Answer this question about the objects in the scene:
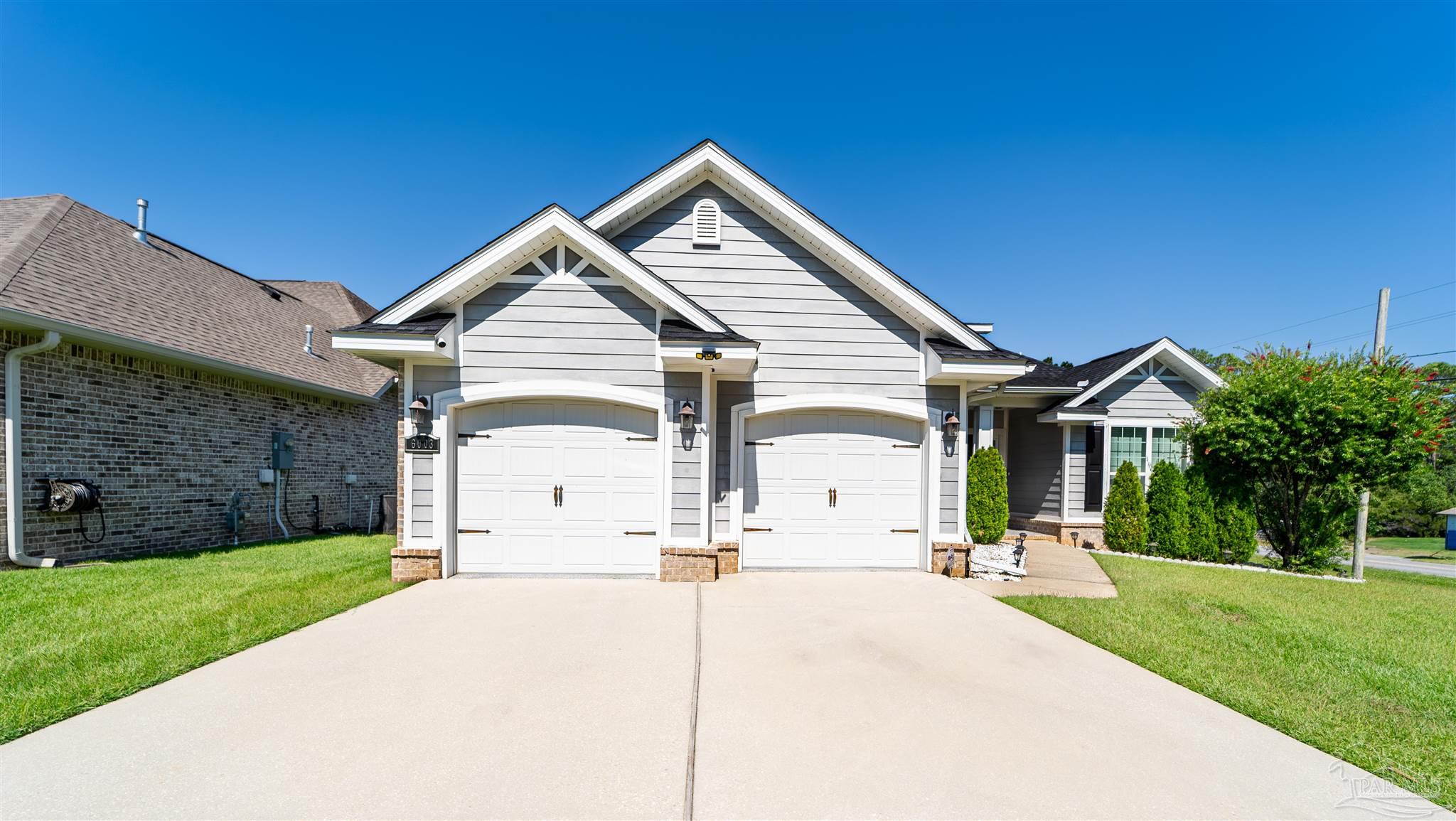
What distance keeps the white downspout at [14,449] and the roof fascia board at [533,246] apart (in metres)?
4.77

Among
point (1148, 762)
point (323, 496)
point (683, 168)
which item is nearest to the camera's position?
point (1148, 762)

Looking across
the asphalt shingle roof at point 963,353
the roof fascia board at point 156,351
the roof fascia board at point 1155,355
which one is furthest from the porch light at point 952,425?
the roof fascia board at point 156,351

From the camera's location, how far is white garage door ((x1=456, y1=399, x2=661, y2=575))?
7.09 metres

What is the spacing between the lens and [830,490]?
7.79m

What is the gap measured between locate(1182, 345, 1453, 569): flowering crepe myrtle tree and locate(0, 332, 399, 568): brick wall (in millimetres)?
17455

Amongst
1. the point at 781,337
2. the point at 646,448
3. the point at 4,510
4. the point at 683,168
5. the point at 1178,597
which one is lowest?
the point at 1178,597

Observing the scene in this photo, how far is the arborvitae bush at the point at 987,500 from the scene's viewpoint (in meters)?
9.15

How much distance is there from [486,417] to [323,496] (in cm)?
813

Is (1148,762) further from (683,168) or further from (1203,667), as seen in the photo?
(683,168)

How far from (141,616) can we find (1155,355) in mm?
16179

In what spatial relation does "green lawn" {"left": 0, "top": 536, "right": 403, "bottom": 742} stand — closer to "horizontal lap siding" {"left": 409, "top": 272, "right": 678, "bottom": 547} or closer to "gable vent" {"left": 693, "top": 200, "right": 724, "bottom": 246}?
"horizontal lap siding" {"left": 409, "top": 272, "right": 678, "bottom": 547}

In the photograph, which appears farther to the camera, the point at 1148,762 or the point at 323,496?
the point at 323,496

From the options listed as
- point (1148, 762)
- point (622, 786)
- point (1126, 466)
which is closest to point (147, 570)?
point (622, 786)

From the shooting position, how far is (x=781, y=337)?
7.79 m
